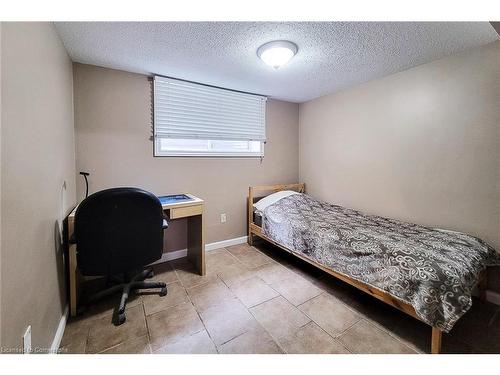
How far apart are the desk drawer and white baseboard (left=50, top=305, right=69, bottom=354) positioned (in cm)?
99

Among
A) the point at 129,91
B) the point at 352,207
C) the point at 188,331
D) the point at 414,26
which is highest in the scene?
the point at 414,26

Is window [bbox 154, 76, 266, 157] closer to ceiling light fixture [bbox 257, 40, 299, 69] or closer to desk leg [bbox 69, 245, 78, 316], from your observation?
ceiling light fixture [bbox 257, 40, 299, 69]

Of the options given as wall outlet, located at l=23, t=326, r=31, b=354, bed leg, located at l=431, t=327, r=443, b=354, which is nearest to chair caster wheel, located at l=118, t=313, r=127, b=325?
wall outlet, located at l=23, t=326, r=31, b=354

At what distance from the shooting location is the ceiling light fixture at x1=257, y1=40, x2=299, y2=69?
1.70m

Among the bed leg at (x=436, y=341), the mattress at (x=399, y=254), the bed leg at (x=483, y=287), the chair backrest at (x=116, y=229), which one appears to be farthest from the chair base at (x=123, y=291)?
the bed leg at (x=483, y=287)

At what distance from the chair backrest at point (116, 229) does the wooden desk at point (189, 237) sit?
0.21 metres

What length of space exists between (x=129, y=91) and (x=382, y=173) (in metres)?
2.96

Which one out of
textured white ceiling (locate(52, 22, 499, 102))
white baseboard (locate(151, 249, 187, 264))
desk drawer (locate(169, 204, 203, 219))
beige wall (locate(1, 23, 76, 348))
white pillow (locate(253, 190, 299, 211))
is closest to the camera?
beige wall (locate(1, 23, 76, 348))

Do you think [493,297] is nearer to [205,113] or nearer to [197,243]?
[197,243]

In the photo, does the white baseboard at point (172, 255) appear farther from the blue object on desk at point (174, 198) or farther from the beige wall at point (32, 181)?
the beige wall at point (32, 181)
